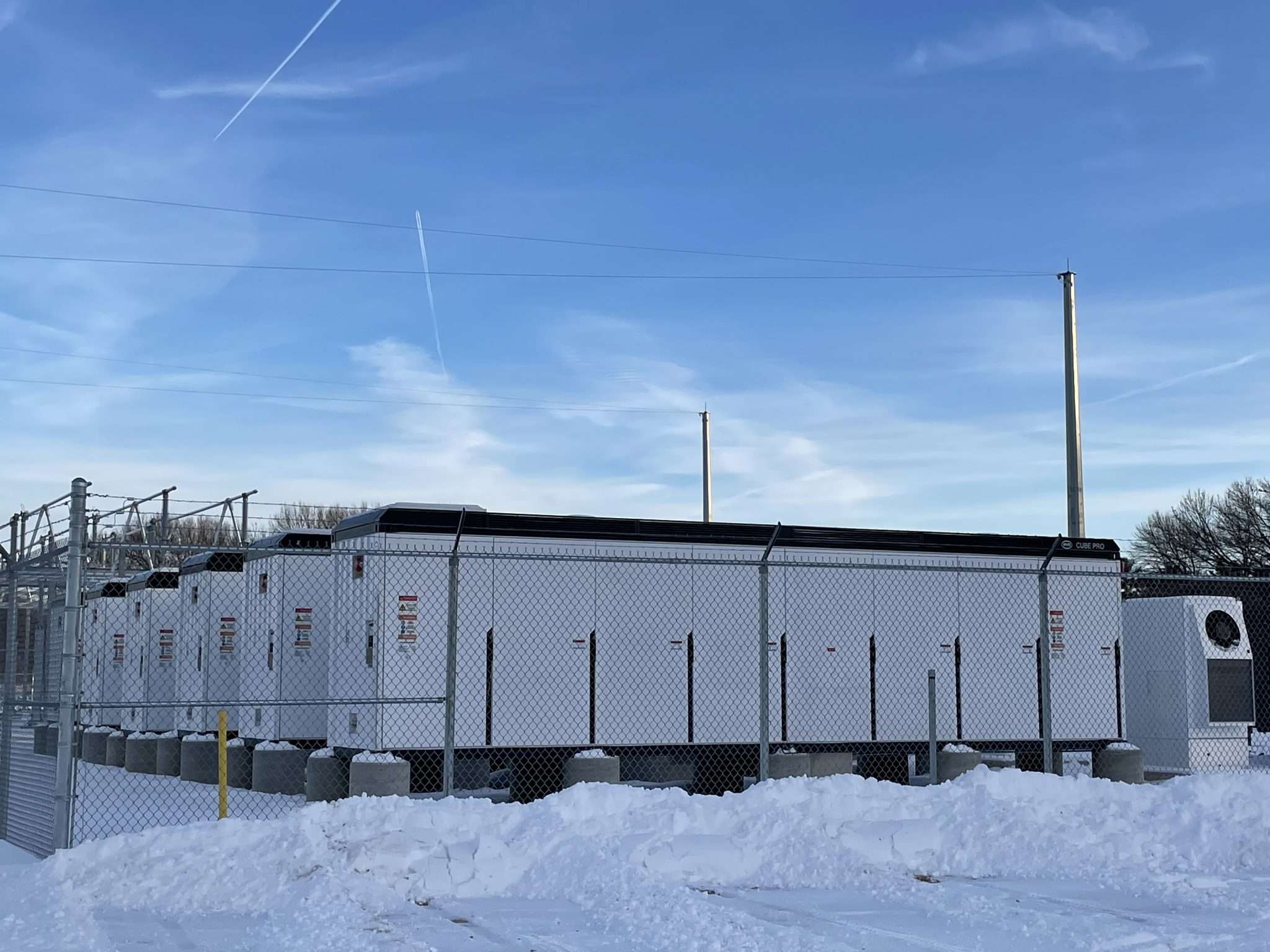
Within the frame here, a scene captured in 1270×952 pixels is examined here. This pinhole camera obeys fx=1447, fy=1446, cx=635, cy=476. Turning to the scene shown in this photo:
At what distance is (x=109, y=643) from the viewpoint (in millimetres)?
25984

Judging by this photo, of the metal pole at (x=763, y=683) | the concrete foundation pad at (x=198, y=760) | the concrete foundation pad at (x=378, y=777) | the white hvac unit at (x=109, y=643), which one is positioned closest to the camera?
the metal pole at (x=763, y=683)

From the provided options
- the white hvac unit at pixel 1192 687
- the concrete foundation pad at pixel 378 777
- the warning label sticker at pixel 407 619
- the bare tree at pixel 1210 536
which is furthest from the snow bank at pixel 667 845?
the bare tree at pixel 1210 536

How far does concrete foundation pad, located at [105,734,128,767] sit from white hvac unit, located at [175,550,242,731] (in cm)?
252

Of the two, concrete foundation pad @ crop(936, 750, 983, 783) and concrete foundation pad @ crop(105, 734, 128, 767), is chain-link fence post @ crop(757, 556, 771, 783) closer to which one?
concrete foundation pad @ crop(936, 750, 983, 783)

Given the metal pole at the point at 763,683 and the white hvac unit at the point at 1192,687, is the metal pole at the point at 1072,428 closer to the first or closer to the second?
the white hvac unit at the point at 1192,687

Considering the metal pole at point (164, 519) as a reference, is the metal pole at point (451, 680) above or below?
below

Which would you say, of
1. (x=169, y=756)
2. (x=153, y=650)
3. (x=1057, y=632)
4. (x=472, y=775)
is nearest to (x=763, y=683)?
(x=472, y=775)

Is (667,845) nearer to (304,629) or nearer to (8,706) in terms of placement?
(8,706)

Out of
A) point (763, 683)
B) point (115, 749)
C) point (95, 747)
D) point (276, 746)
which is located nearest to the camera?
point (763, 683)

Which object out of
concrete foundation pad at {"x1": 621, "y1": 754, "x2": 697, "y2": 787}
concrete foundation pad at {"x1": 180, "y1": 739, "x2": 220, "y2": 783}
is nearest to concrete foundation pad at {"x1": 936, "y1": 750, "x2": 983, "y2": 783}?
concrete foundation pad at {"x1": 621, "y1": 754, "x2": 697, "y2": 787}

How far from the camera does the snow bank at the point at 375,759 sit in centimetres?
1502

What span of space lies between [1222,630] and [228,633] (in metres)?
15.0

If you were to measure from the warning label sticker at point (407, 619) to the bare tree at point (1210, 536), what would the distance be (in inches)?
1793

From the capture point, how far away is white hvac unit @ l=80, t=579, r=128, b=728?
1007 inches
